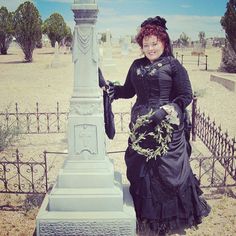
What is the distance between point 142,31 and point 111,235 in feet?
7.13

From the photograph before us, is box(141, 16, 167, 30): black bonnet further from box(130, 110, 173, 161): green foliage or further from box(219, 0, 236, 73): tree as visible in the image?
box(219, 0, 236, 73): tree

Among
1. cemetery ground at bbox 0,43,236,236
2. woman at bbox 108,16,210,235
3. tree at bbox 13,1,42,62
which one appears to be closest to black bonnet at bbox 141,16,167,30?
woman at bbox 108,16,210,235

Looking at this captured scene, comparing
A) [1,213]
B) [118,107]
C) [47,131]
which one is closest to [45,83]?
[118,107]

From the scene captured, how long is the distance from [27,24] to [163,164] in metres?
25.3

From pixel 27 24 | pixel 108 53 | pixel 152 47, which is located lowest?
pixel 152 47

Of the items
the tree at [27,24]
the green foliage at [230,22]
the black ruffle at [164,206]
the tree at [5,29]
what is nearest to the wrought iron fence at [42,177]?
the black ruffle at [164,206]

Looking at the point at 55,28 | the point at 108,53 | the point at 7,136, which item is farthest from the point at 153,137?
the point at 55,28

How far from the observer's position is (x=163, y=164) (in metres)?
3.42

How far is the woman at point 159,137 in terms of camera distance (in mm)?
3387

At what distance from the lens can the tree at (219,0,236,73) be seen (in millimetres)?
18266

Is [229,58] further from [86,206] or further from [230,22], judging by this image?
[86,206]

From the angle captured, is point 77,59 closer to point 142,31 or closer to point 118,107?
point 142,31

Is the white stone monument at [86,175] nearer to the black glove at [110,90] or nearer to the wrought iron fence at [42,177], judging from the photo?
the black glove at [110,90]

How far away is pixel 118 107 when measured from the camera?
10.5 m
